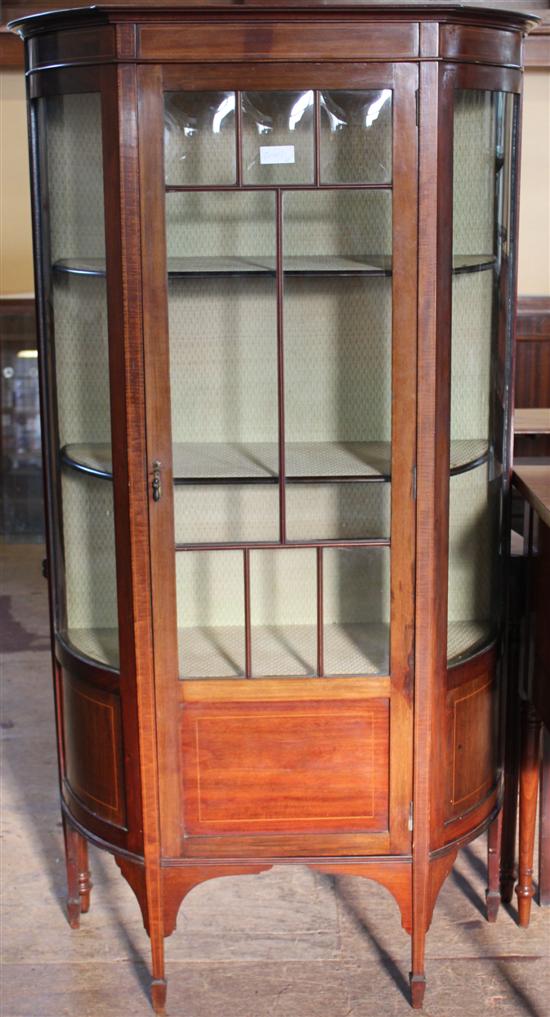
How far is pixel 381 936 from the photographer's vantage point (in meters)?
2.59

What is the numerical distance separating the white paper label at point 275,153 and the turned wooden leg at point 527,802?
126 centimetres

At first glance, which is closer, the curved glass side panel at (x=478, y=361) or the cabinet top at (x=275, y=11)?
the cabinet top at (x=275, y=11)

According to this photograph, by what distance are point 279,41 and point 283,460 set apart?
2.39 ft

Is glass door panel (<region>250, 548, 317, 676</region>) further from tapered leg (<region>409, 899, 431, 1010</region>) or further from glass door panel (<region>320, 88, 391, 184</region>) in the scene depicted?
glass door panel (<region>320, 88, 391, 184</region>)

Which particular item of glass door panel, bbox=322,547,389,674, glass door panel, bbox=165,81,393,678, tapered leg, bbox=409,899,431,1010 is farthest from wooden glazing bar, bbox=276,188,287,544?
tapered leg, bbox=409,899,431,1010

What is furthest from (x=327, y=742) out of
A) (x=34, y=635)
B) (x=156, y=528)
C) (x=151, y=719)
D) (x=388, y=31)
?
(x=34, y=635)

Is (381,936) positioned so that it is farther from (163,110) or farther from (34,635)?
(34,635)

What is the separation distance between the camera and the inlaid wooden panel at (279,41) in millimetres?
1975

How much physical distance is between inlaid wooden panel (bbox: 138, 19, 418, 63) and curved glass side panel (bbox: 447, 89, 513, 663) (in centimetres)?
16

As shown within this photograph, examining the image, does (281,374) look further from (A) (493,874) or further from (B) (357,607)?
(A) (493,874)

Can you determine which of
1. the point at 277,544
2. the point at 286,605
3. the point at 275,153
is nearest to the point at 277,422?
the point at 277,544

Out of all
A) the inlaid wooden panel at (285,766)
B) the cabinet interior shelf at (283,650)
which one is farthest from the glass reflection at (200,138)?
the inlaid wooden panel at (285,766)

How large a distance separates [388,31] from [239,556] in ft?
3.18

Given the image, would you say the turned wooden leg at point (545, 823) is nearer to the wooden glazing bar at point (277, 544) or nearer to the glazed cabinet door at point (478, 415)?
the glazed cabinet door at point (478, 415)
